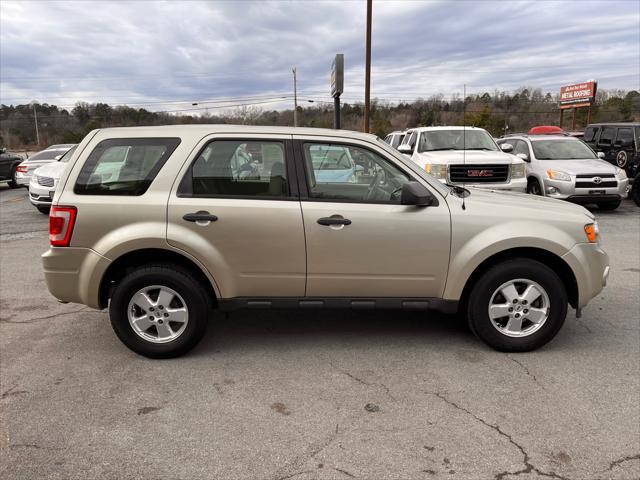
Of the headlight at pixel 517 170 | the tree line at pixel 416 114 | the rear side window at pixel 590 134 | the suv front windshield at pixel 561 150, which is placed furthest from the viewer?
the tree line at pixel 416 114

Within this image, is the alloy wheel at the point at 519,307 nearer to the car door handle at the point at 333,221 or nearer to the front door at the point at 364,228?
the front door at the point at 364,228

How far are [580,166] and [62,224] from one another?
1091 cm

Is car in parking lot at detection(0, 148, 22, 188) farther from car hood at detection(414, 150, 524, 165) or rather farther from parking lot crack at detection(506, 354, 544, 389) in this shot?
parking lot crack at detection(506, 354, 544, 389)

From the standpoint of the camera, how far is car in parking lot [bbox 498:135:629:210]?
1109 centimetres

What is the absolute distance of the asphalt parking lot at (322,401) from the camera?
2730 mm

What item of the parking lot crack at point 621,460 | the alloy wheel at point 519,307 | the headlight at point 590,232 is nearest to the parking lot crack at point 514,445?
the parking lot crack at point 621,460

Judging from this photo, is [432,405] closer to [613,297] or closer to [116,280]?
[116,280]

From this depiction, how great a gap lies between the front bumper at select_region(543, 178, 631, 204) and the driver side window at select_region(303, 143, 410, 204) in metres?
8.31

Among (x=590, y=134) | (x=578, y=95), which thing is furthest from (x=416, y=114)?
(x=590, y=134)

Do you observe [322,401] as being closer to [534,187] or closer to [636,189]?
[534,187]

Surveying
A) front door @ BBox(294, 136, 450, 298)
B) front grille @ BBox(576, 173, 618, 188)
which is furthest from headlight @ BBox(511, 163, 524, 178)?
front door @ BBox(294, 136, 450, 298)

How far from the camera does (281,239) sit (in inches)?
154

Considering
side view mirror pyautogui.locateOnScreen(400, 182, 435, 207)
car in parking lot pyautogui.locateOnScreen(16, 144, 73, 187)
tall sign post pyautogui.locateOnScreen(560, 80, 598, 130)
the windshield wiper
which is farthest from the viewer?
tall sign post pyautogui.locateOnScreen(560, 80, 598, 130)

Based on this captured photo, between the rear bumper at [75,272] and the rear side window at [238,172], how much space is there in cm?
87
